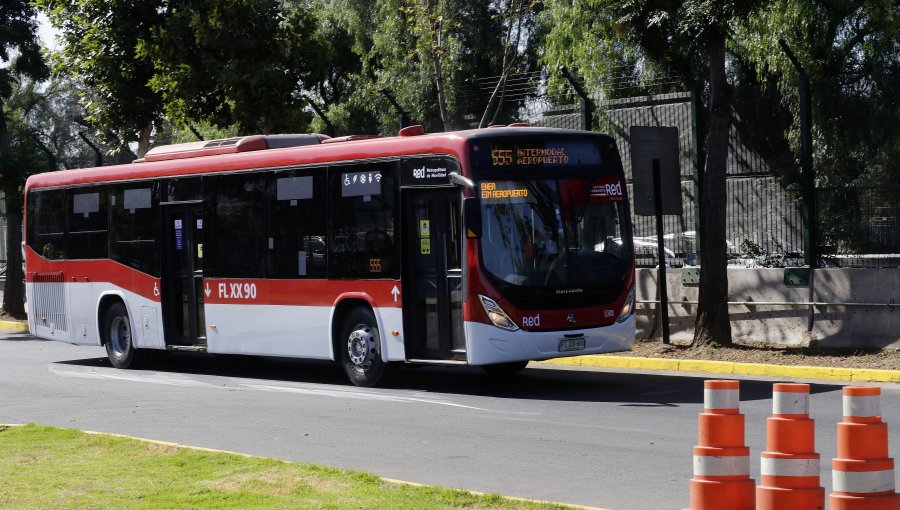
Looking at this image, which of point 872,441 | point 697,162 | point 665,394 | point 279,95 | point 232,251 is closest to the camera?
point 872,441

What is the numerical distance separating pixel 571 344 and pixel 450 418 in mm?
2276

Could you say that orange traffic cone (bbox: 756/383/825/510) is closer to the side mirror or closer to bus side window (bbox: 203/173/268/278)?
the side mirror

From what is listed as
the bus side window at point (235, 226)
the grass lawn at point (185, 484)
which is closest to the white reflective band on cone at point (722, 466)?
the grass lawn at point (185, 484)

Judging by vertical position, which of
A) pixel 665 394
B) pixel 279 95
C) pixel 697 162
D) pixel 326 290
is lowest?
pixel 665 394

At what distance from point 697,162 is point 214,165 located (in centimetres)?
729

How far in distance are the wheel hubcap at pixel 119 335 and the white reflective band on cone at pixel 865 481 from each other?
50.0 feet

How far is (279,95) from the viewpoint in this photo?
2466 centimetres

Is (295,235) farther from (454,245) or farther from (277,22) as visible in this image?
(277,22)

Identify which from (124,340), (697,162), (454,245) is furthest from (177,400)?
(697,162)

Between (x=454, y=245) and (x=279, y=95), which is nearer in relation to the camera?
(x=454, y=245)

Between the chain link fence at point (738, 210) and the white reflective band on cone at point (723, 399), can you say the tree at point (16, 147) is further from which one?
the white reflective band on cone at point (723, 399)

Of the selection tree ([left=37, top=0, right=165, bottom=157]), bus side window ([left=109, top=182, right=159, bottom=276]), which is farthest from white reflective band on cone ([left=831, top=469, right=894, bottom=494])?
tree ([left=37, top=0, right=165, bottom=157])

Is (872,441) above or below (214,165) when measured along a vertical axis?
below

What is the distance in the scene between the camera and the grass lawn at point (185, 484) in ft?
26.0
